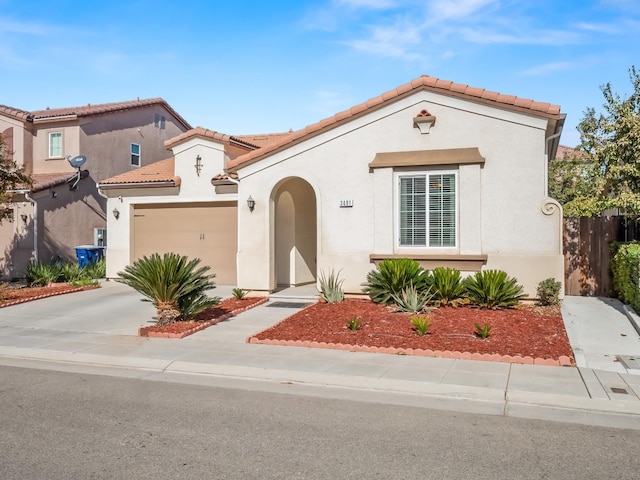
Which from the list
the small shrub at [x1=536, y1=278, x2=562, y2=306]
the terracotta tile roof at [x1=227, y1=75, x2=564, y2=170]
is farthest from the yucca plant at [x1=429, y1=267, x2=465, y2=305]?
the terracotta tile roof at [x1=227, y1=75, x2=564, y2=170]

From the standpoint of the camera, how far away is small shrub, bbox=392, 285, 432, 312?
11.9 meters

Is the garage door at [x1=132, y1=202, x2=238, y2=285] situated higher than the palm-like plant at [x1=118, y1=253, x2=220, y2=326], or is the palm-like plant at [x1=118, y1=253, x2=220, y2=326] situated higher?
the garage door at [x1=132, y1=202, x2=238, y2=285]

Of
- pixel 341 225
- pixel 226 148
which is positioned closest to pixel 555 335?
pixel 341 225

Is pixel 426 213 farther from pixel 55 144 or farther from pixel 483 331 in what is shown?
pixel 55 144

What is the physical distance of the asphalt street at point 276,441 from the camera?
4.72 metres

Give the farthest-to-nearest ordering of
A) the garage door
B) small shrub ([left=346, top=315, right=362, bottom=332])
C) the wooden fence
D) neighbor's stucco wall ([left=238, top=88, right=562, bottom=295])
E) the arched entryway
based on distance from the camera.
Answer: the garage door, the arched entryway, the wooden fence, neighbor's stucco wall ([left=238, top=88, right=562, bottom=295]), small shrub ([left=346, top=315, right=362, bottom=332])

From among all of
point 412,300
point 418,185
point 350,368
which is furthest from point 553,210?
point 350,368

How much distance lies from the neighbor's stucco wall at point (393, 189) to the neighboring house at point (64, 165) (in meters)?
8.99

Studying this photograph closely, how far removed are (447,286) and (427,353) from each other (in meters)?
3.63

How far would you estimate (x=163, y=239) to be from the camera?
17844mm

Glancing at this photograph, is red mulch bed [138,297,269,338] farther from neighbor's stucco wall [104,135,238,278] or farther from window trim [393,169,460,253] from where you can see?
neighbor's stucco wall [104,135,238,278]

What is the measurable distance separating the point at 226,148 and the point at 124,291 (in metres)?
5.05

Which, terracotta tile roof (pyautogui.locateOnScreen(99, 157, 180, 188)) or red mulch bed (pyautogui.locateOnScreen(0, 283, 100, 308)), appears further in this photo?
terracotta tile roof (pyautogui.locateOnScreen(99, 157, 180, 188))

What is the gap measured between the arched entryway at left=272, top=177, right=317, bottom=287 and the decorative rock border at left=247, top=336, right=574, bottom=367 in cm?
625
